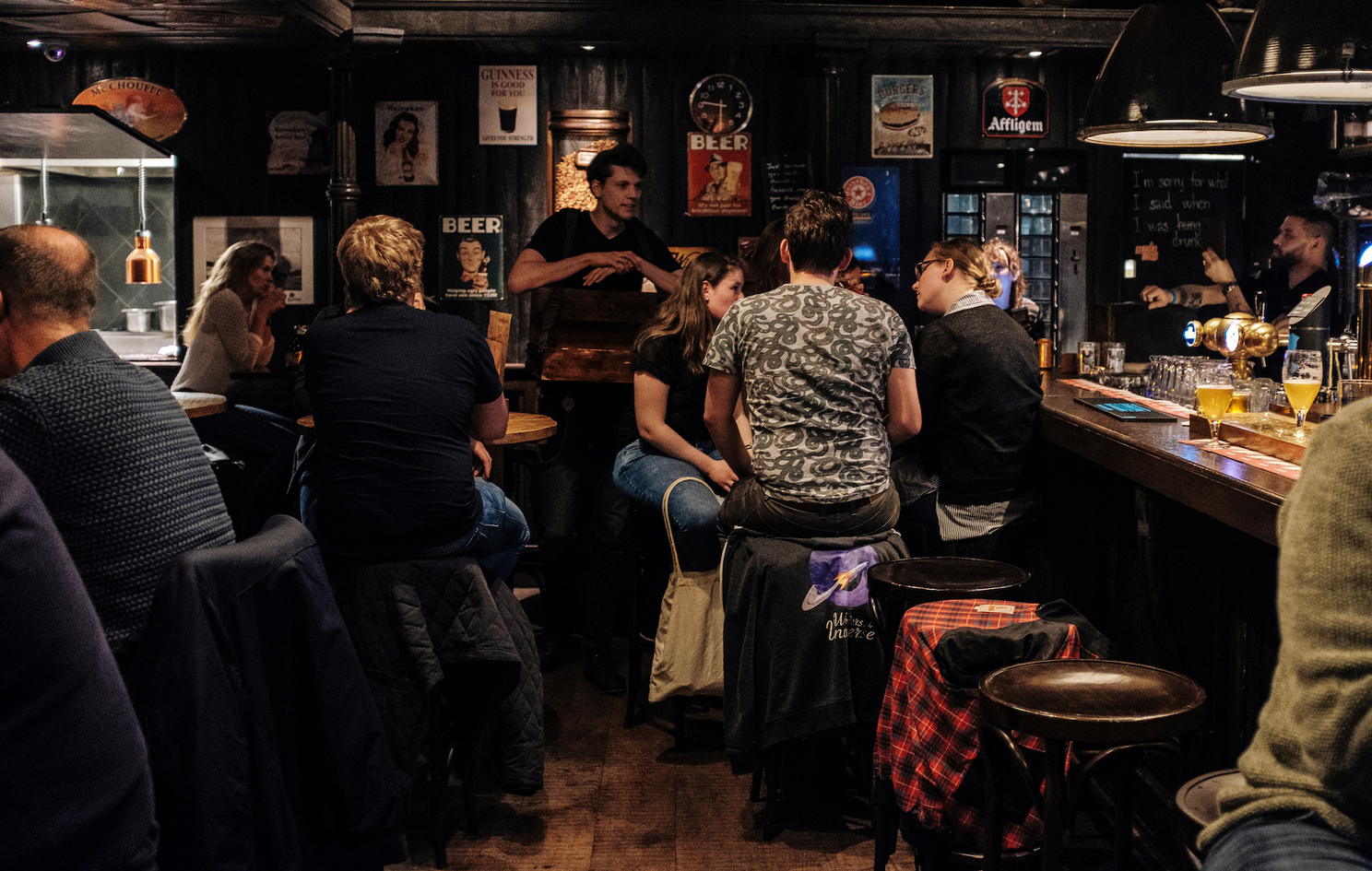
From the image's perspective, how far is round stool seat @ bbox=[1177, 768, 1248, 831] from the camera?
5.59ft

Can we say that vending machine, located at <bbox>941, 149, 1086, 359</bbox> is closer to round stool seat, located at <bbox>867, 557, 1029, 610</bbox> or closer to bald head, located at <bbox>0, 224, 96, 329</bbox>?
round stool seat, located at <bbox>867, 557, 1029, 610</bbox>

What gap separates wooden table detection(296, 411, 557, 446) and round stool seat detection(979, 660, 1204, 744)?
199cm

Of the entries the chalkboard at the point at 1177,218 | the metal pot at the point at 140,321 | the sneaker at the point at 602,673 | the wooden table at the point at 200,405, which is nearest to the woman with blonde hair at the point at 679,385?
the sneaker at the point at 602,673

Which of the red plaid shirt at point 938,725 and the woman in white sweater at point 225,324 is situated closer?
Result: the red plaid shirt at point 938,725

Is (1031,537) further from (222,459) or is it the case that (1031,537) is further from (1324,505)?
(222,459)

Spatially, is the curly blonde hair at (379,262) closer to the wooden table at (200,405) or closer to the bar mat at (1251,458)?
the wooden table at (200,405)

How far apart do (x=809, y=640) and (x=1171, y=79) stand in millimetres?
2374

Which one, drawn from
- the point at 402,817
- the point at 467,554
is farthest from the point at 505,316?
the point at 402,817

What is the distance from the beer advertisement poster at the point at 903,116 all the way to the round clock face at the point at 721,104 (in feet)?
2.40

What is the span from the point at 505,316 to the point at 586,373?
1.32ft

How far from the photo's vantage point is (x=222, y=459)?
478 centimetres

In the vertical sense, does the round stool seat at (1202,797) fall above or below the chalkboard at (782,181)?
below

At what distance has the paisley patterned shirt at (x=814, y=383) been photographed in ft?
10.2

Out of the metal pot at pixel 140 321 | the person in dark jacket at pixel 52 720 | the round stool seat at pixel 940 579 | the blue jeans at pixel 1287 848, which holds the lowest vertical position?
the round stool seat at pixel 940 579
